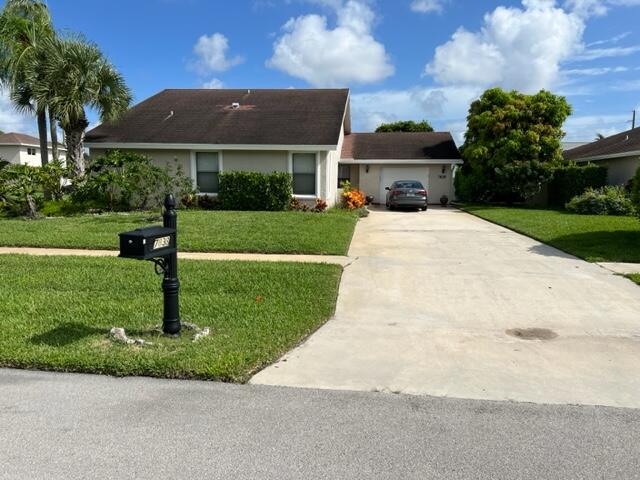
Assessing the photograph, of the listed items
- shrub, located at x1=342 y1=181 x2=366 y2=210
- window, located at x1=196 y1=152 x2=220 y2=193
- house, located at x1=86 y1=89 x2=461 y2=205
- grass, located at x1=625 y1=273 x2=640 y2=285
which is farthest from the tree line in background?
grass, located at x1=625 y1=273 x2=640 y2=285

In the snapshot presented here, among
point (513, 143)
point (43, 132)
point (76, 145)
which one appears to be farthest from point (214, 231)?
point (513, 143)

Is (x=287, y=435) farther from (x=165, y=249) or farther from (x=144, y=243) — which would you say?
(x=165, y=249)

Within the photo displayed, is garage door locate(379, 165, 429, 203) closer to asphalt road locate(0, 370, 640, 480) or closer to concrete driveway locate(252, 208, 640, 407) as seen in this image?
concrete driveway locate(252, 208, 640, 407)

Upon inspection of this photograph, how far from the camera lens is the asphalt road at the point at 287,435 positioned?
297cm

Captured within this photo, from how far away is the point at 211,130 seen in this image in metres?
Result: 18.8

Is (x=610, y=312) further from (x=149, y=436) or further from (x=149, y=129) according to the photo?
(x=149, y=129)

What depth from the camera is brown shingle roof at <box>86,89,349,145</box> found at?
713 inches

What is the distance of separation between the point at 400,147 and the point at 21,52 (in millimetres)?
17041

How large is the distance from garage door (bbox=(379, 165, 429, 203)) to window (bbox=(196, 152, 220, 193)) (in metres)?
9.96

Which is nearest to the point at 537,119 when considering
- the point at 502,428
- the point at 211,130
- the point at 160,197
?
the point at 211,130

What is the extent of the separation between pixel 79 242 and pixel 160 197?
6.95 metres

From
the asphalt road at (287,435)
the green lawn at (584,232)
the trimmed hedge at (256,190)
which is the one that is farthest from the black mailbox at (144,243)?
the trimmed hedge at (256,190)

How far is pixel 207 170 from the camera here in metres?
18.4

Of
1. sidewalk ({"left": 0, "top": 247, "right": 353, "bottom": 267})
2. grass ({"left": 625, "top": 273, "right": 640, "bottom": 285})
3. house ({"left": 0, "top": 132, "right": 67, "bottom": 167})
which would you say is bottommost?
grass ({"left": 625, "top": 273, "right": 640, "bottom": 285})
